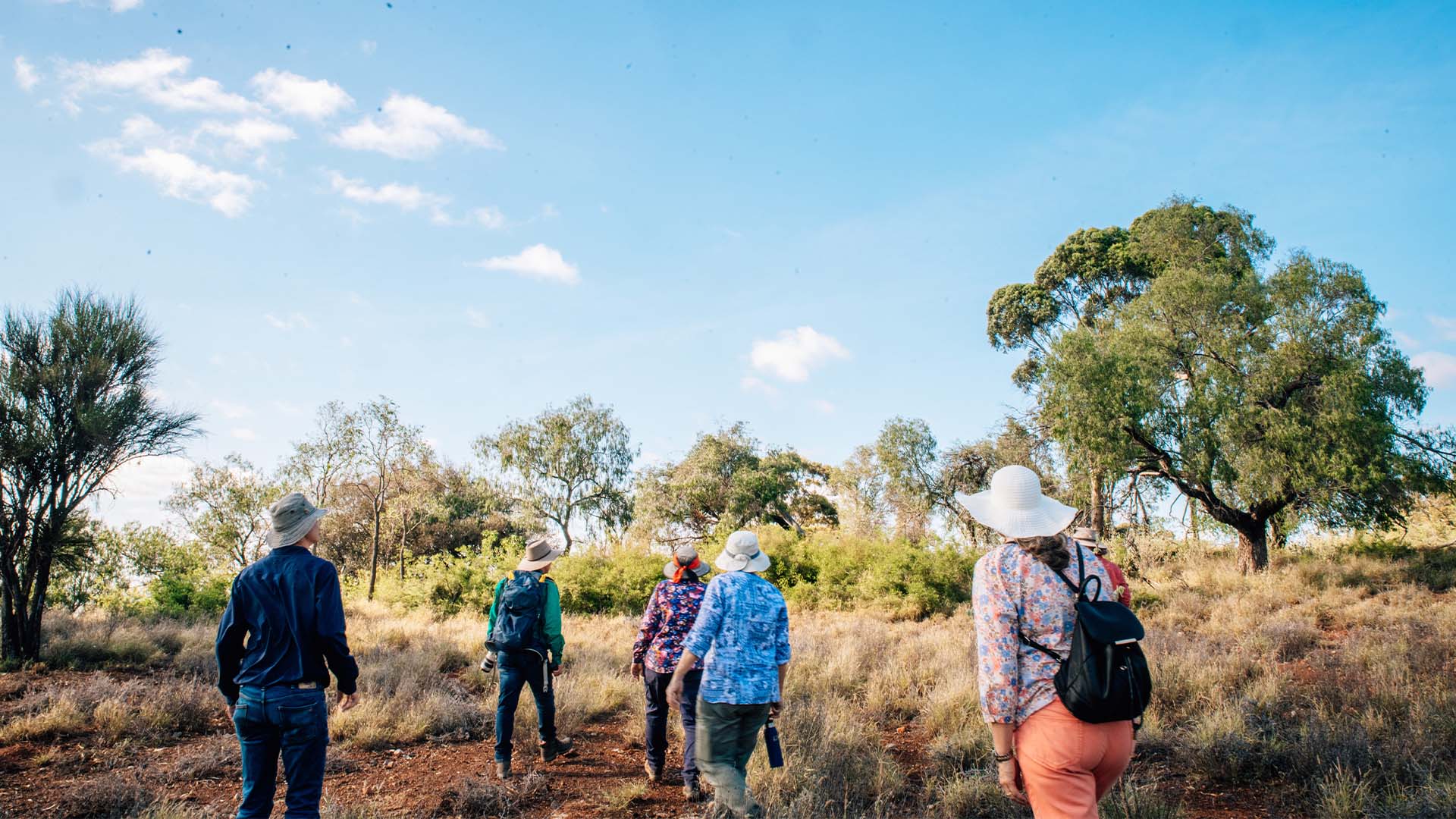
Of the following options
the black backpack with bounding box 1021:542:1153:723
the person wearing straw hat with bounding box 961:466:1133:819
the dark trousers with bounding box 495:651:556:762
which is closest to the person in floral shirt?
the dark trousers with bounding box 495:651:556:762

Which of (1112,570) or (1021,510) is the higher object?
(1021,510)

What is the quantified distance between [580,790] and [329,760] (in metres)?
2.41

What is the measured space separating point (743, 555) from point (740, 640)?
1.81 feet

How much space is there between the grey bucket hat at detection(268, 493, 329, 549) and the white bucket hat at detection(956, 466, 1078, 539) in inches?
132

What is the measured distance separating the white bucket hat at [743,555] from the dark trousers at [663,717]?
1189 millimetres

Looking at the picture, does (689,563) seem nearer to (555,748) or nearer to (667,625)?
(667,625)

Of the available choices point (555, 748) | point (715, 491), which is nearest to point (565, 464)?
point (715, 491)

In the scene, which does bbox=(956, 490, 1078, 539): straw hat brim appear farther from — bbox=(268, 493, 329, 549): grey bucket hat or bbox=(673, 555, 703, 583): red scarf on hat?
bbox=(268, 493, 329, 549): grey bucket hat

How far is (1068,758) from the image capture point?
8.97ft

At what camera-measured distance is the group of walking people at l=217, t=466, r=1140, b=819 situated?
2822 millimetres

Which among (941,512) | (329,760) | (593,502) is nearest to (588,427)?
(593,502)

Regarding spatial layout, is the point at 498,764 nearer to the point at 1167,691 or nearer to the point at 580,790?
the point at 580,790

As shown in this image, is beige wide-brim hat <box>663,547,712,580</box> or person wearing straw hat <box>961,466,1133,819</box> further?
beige wide-brim hat <box>663,547,712,580</box>

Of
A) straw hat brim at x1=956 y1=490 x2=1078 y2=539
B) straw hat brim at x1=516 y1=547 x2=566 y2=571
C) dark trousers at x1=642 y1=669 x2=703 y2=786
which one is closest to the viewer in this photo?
straw hat brim at x1=956 y1=490 x2=1078 y2=539
